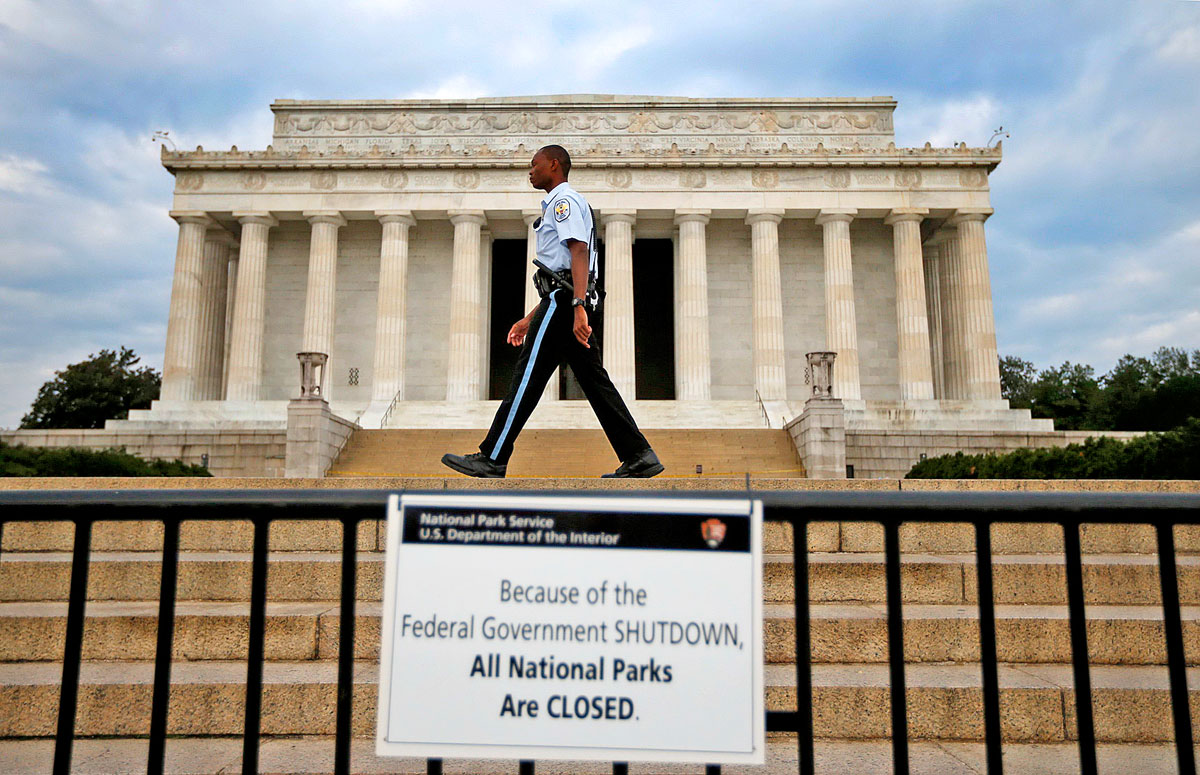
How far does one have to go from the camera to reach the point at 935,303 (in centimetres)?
3903

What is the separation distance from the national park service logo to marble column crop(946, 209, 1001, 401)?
35699 mm

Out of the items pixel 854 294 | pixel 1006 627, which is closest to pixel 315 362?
pixel 1006 627

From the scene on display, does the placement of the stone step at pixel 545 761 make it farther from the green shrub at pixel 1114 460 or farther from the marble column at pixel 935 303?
the marble column at pixel 935 303

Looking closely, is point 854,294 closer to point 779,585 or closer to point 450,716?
point 779,585

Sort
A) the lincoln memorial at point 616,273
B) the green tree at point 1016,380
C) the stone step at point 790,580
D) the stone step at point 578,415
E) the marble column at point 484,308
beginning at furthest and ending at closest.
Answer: the green tree at point 1016,380 → the marble column at point 484,308 → the lincoln memorial at point 616,273 → the stone step at point 578,415 → the stone step at point 790,580

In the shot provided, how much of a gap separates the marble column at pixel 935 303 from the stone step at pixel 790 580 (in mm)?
31858

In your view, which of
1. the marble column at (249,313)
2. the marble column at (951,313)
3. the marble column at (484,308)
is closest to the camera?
the marble column at (249,313)

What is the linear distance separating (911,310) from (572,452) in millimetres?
18817

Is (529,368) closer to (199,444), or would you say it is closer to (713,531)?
(713,531)

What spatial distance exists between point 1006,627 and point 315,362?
65.6 ft

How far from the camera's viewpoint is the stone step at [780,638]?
5.52 meters

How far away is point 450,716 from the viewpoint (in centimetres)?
225

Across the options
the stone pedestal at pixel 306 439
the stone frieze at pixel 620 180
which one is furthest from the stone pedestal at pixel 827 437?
the stone frieze at pixel 620 180

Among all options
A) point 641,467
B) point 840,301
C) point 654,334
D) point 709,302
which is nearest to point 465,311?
point 709,302
